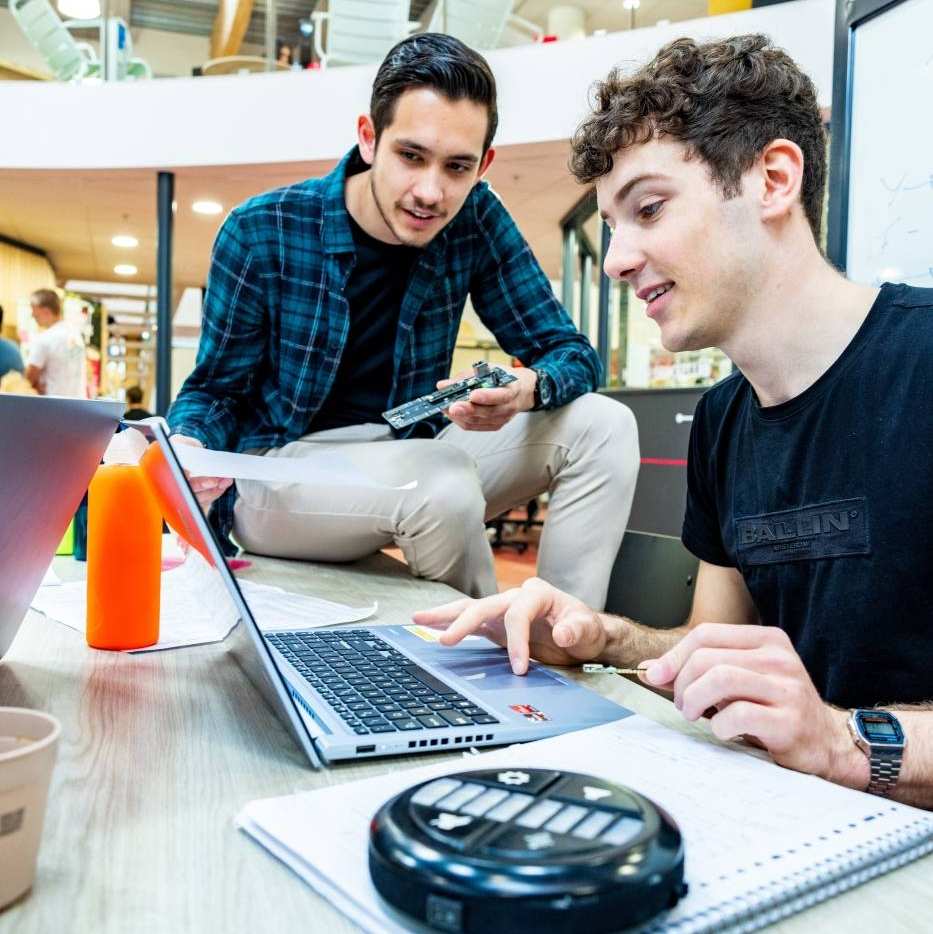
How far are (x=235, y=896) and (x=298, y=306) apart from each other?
1.48m

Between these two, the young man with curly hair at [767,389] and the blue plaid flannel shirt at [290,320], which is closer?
the young man with curly hair at [767,389]

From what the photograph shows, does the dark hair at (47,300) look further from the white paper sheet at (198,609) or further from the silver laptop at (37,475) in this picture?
the silver laptop at (37,475)

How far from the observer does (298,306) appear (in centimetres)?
176

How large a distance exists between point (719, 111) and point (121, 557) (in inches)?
32.3

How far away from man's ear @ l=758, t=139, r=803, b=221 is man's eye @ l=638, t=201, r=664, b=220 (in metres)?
0.12

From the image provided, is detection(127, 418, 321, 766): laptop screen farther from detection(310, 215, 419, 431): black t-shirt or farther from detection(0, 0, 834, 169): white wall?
detection(0, 0, 834, 169): white wall

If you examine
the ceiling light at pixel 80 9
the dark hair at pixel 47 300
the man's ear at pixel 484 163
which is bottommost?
the man's ear at pixel 484 163

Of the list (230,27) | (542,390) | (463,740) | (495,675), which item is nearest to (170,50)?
(230,27)

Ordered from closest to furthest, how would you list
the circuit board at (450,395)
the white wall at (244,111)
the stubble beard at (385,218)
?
the circuit board at (450,395), the stubble beard at (385,218), the white wall at (244,111)

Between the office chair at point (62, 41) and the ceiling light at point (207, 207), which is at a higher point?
the office chair at point (62, 41)

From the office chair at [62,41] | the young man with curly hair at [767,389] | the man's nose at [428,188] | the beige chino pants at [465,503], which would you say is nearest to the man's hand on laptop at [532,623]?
the young man with curly hair at [767,389]

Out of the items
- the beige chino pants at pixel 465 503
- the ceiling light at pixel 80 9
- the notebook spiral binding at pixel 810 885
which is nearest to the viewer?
the notebook spiral binding at pixel 810 885

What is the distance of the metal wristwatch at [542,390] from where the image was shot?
161 centimetres

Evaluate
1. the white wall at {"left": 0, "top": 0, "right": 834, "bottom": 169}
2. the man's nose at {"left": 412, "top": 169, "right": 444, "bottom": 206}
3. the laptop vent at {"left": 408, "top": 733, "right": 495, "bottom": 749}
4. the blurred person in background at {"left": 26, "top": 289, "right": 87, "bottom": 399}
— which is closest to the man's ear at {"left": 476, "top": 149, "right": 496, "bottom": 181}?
the man's nose at {"left": 412, "top": 169, "right": 444, "bottom": 206}
